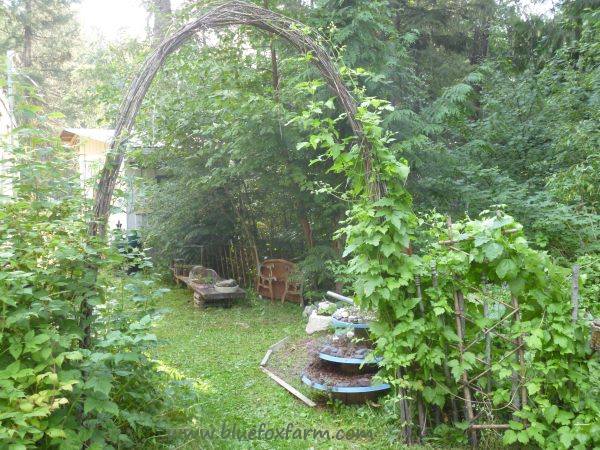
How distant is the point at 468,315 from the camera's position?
293cm

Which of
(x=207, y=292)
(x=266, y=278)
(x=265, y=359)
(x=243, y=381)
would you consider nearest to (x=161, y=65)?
(x=243, y=381)

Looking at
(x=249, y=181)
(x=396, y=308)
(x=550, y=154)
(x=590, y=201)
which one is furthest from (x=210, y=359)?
(x=550, y=154)

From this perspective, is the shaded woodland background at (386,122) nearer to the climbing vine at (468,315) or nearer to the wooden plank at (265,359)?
the climbing vine at (468,315)

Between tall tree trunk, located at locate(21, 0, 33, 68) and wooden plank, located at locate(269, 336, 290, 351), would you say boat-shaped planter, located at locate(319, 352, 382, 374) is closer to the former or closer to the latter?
wooden plank, located at locate(269, 336, 290, 351)

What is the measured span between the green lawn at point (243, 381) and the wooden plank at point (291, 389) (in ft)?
0.14

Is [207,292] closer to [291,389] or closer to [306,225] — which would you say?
[306,225]

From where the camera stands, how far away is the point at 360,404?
3.82 m

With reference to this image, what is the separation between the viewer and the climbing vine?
2.55m

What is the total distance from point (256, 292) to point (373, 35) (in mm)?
4825

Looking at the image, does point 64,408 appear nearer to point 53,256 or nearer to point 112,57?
point 53,256

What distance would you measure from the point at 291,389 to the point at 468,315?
1.91m

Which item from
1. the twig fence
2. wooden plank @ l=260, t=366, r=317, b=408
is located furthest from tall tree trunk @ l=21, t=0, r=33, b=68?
the twig fence

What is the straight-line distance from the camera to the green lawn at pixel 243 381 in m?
3.27

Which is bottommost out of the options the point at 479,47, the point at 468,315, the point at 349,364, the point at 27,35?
the point at 349,364
